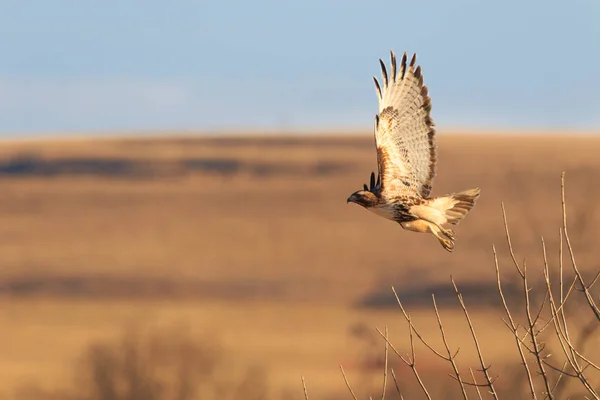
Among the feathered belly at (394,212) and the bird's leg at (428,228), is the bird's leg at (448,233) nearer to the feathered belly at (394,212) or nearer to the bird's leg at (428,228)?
the bird's leg at (428,228)

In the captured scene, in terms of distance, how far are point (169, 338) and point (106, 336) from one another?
828 centimetres

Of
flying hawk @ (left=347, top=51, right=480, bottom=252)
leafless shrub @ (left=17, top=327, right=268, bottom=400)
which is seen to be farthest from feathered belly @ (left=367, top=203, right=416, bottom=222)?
leafless shrub @ (left=17, top=327, right=268, bottom=400)

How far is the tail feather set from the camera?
8742mm

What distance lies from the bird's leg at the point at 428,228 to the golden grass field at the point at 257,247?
936 inches

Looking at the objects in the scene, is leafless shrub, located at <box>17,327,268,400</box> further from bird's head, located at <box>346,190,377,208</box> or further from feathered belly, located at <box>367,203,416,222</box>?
feathered belly, located at <box>367,203,416,222</box>

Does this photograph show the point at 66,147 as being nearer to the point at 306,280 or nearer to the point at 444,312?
the point at 306,280

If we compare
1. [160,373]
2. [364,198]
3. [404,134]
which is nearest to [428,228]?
[364,198]

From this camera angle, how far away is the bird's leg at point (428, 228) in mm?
8336

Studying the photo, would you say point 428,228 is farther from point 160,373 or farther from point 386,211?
point 160,373

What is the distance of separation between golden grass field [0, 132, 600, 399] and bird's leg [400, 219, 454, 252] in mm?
23764

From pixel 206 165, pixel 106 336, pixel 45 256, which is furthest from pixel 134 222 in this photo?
pixel 106 336

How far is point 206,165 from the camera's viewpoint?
203 ft

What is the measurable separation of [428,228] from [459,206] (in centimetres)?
34

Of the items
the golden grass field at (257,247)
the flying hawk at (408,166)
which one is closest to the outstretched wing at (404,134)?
the flying hawk at (408,166)
